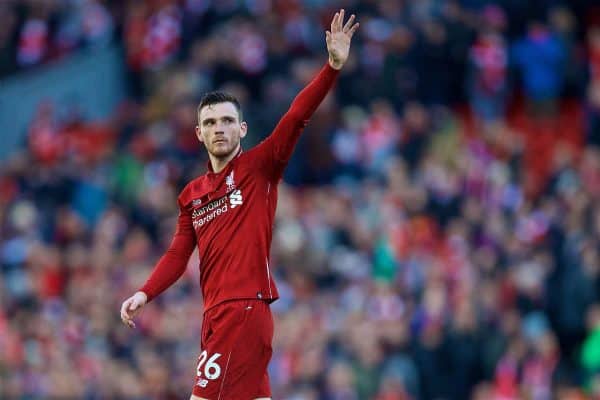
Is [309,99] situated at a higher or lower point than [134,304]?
higher

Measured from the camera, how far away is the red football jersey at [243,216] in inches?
352

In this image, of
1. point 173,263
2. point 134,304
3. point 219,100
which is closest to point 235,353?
point 134,304

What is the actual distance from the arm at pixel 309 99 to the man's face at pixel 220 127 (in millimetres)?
198

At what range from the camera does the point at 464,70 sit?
20344 mm

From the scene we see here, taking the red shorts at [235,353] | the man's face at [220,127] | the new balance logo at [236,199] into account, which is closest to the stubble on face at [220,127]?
the man's face at [220,127]

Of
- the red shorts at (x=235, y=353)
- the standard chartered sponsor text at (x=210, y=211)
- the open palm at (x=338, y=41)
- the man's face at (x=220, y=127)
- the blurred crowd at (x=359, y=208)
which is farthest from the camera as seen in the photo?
the blurred crowd at (x=359, y=208)

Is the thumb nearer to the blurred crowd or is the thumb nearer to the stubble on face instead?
the stubble on face

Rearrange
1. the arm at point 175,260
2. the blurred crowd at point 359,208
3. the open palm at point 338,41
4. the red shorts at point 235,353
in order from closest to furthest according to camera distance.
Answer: the open palm at point 338,41
the red shorts at point 235,353
the arm at point 175,260
the blurred crowd at point 359,208

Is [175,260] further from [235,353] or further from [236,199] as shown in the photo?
[235,353]

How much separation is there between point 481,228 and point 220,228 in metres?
8.41

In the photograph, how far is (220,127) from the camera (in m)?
9.00

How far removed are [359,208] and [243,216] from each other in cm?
946

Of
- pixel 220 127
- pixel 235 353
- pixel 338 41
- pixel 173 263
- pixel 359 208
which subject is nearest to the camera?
pixel 338 41

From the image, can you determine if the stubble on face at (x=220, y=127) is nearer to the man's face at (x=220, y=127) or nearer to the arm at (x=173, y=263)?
the man's face at (x=220, y=127)
